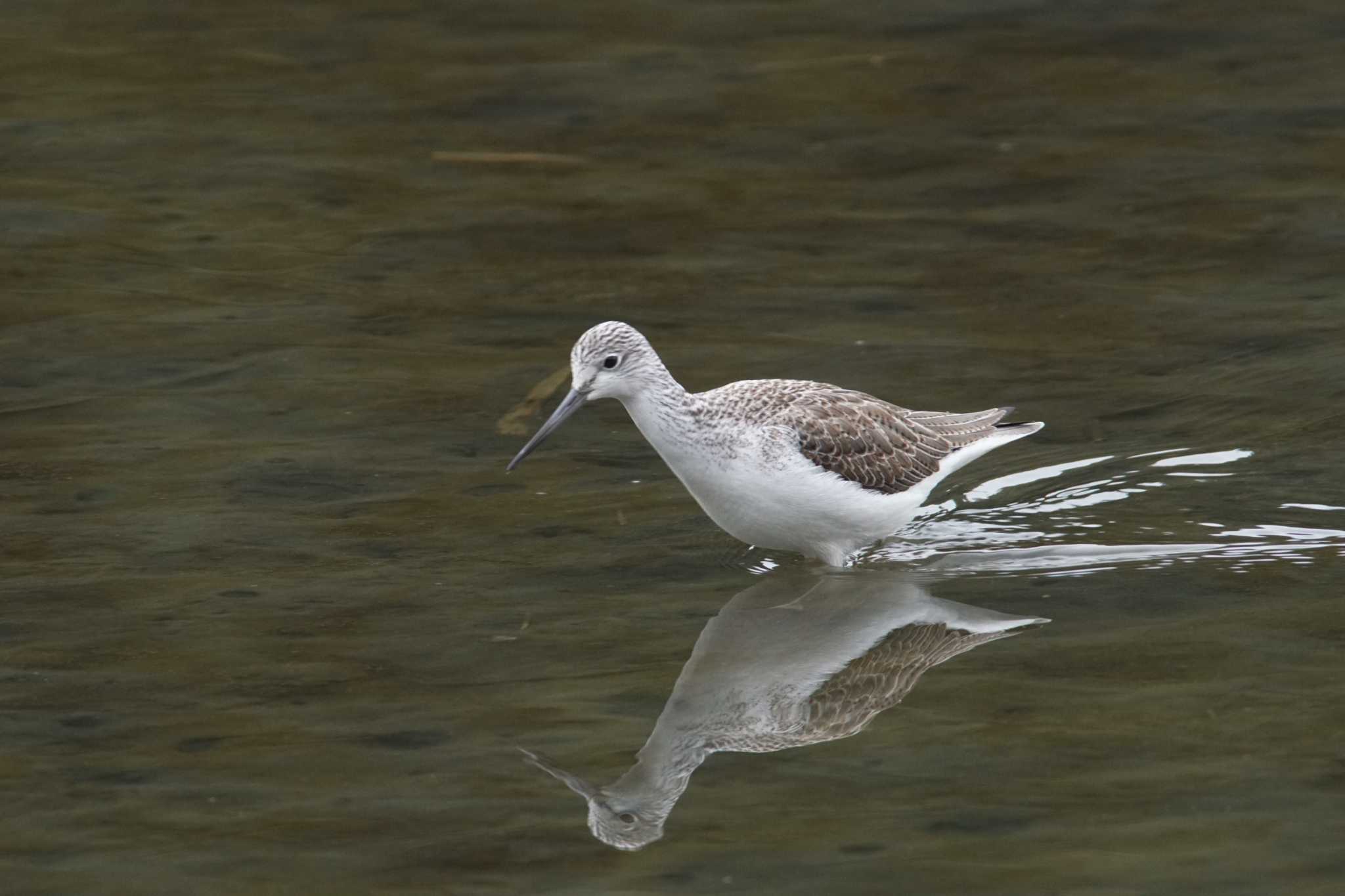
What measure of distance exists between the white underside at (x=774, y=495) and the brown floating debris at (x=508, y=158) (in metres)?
6.77

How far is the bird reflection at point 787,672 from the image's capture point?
6.71 meters

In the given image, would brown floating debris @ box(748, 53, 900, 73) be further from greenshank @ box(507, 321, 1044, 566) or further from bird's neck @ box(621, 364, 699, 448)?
bird's neck @ box(621, 364, 699, 448)

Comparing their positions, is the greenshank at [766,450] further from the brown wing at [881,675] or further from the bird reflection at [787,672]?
the brown wing at [881,675]

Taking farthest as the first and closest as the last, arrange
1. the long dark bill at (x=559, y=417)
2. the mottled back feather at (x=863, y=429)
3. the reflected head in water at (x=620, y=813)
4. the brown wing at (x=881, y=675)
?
the mottled back feather at (x=863, y=429), the long dark bill at (x=559, y=417), the brown wing at (x=881, y=675), the reflected head in water at (x=620, y=813)

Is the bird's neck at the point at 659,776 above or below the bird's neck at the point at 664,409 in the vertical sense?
below

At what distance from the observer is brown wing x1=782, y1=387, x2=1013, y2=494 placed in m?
8.93

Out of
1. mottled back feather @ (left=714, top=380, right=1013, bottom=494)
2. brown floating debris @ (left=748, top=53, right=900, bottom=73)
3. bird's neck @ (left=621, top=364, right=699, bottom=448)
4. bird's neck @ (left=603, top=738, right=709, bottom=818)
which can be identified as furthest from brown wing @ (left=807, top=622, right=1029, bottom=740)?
brown floating debris @ (left=748, top=53, right=900, bottom=73)

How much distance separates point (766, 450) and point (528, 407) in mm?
2764

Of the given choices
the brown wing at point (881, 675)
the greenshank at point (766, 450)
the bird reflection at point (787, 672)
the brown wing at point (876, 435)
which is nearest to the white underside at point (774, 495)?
the greenshank at point (766, 450)

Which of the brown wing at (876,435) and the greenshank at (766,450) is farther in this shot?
the brown wing at (876,435)

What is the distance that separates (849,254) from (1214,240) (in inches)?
99.5

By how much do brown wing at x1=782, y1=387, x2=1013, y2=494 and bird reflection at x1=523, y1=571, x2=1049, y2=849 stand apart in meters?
0.52

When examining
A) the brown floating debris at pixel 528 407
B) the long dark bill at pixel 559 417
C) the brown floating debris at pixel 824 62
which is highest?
the brown floating debris at pixel 824 62

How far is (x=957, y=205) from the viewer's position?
1432cm
